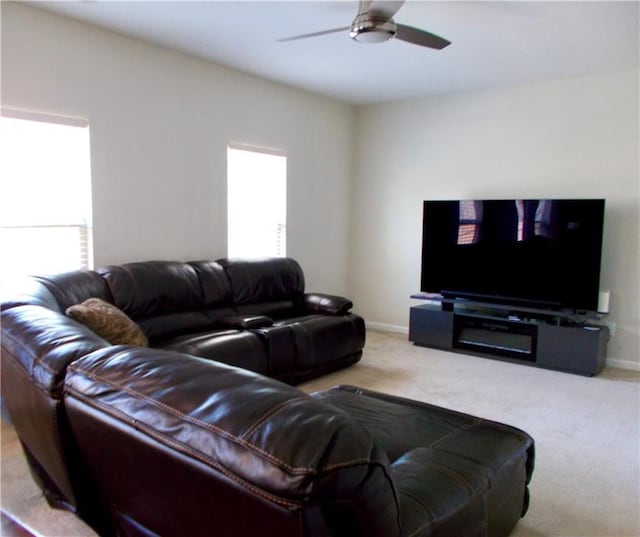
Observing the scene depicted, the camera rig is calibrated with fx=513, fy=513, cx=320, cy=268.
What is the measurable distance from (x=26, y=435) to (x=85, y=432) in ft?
2.25

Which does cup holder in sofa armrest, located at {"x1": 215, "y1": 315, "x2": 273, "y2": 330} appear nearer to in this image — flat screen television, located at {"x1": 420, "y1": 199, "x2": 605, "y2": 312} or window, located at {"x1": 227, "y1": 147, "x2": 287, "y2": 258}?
window, located at {"x1": 227, "y1": 147, "x2": 287, "y2": 258}

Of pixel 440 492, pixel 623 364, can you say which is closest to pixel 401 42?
pixel 440 492

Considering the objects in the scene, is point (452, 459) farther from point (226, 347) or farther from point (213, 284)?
point (213, 284)

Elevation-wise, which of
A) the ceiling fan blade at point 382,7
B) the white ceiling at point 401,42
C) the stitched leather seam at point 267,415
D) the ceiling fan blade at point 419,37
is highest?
the white ceiling at point 401,42

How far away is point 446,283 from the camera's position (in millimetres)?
Result: 5242

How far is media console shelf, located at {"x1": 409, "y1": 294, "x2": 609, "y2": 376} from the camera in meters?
4.38

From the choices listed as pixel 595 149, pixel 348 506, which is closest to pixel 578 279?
pixel 595 149

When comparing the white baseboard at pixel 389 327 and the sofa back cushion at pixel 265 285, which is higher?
the sofa back cushion at pixel 265 285

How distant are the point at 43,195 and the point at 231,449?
10.8 ft

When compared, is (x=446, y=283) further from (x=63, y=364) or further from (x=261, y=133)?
(x=63, y=364)

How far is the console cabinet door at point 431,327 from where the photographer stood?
5102 millimetres

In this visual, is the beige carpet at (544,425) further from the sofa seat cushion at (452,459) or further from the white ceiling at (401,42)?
the white ceiling at (401,42)

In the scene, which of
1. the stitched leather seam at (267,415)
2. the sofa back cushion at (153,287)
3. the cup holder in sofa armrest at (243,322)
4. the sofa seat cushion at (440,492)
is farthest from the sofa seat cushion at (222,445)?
the cup holder in sofa armrest at (243,322)

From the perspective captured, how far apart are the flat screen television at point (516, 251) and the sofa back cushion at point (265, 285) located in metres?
1.43
